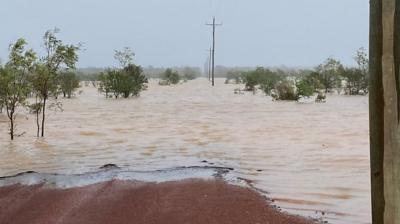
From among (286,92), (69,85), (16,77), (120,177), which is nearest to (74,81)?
(69,85)

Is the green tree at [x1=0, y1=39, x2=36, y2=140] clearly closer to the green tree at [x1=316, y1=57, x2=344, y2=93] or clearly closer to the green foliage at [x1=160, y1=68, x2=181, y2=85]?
the green tree at [x1=316, y1=57, x2=344, y2=93]

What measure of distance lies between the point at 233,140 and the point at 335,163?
13.5 ft

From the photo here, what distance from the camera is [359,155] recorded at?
11227 mm

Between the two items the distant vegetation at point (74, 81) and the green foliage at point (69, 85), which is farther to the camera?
the green foliage at point (69, 85)

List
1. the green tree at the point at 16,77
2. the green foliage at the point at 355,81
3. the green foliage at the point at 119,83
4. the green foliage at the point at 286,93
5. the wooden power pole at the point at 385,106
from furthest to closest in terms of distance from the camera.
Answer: the green foliage at the point at 355,81, the green foliage at the point at 119,83, the green foliage at the point at 286,93, the green tree at the point at 16,77, the wooden power pole at the point at 385,106

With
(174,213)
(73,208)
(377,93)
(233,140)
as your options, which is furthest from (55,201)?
(233,140)

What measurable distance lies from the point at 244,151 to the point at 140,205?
17.4ft

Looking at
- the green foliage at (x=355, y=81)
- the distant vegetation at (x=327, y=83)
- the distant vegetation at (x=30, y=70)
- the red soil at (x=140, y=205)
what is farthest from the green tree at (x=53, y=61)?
the green foliage at (x=355, y=81)

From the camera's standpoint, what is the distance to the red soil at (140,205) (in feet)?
21.6

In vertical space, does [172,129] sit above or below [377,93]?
below

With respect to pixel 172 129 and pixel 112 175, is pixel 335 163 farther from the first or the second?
pixel 172 129

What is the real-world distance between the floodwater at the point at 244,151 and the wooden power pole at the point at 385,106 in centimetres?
272

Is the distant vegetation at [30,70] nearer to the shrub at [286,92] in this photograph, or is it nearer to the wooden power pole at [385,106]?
the wooden power pole at [385,106]

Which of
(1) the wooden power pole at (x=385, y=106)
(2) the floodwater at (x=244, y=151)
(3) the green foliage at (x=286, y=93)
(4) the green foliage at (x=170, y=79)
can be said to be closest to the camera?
(1) the wooden power pole at (x=385, y=106)
